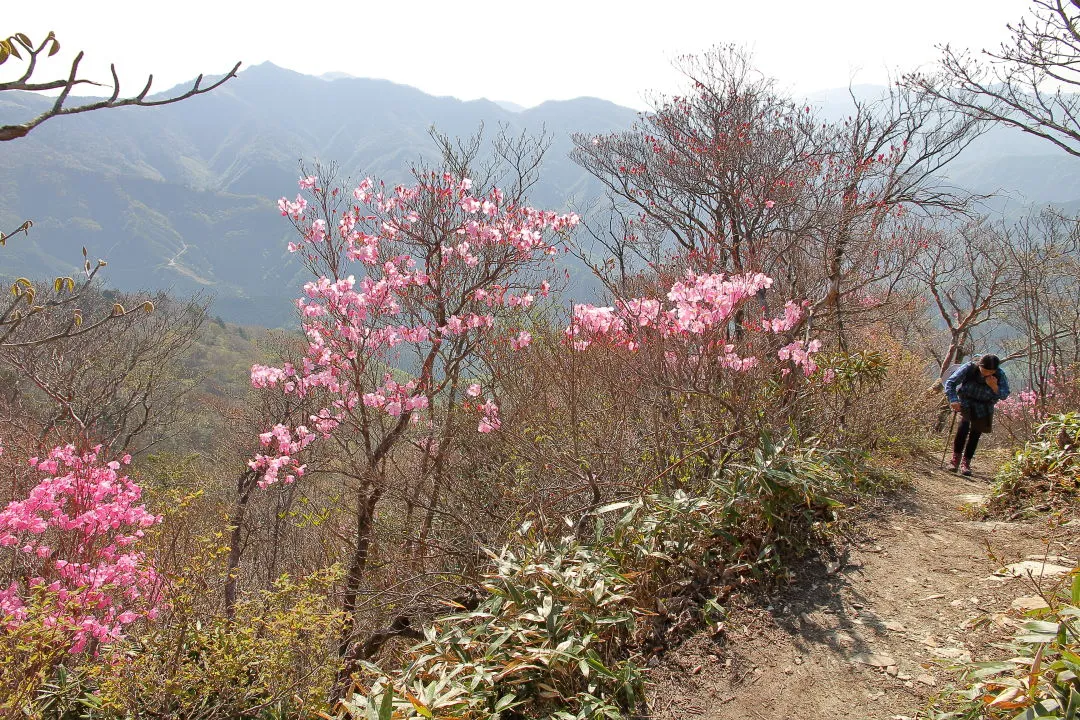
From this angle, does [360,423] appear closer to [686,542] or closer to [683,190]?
[686,542]

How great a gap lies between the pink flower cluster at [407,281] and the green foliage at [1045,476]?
402 cm

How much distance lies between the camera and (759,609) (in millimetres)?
2980

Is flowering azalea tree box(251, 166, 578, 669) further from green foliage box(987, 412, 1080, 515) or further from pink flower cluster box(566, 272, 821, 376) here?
green foliage box(987, 412, 1080, 515)

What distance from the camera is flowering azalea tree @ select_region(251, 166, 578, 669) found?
5.73 metres

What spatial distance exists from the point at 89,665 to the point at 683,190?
900cm

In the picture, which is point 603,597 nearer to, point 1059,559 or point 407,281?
point 1059,559

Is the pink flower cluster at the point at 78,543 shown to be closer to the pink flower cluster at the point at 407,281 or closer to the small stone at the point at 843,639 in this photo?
the pink flower cluster at the point at 407,281

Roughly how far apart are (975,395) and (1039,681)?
4318 mm

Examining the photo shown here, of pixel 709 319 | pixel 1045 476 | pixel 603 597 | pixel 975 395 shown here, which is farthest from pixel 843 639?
pixel 975 395

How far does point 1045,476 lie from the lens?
4008 mm

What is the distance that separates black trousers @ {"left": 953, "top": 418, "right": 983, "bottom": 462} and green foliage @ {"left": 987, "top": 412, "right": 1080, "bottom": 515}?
109 centimetres

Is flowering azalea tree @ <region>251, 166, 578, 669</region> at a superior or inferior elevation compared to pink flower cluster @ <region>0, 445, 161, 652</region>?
superior

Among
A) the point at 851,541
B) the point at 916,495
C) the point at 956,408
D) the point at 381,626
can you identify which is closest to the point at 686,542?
A: the point at 851,541

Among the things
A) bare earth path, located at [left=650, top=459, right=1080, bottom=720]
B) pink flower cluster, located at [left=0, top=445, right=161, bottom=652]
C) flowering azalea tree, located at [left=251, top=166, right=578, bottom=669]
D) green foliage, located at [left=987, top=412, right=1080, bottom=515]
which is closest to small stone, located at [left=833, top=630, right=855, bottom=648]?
bare earth path, located at [left=650, top=459, right=1080, bottom=720]
